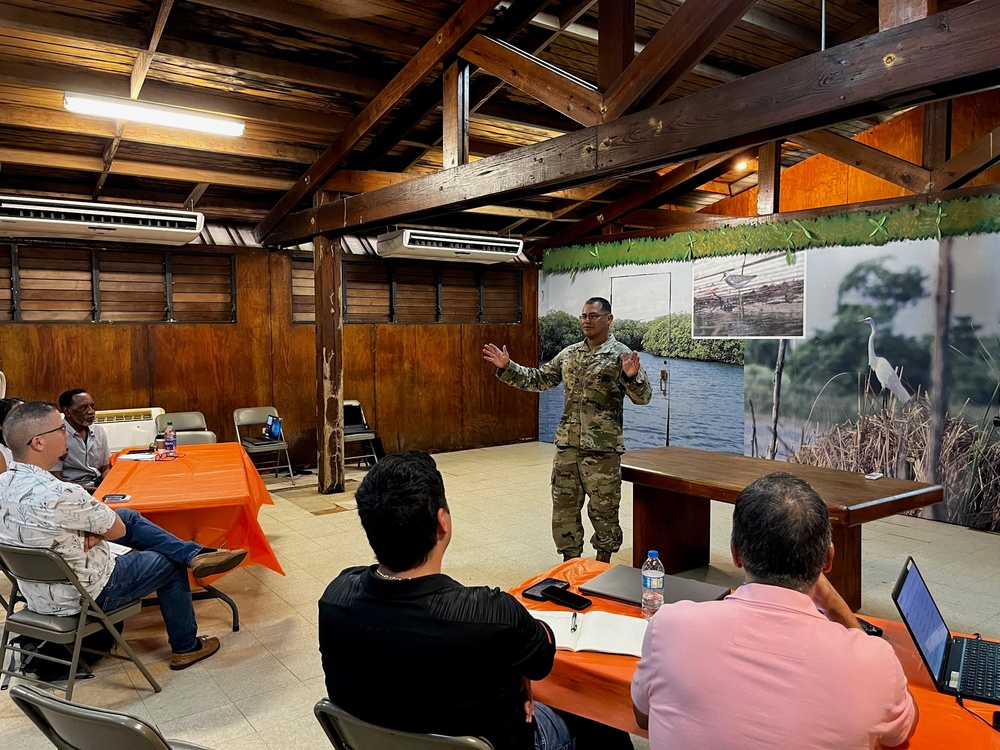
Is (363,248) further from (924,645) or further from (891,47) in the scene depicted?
(924,645)

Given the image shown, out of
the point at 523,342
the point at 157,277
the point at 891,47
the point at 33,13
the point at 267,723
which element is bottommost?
the point at 267,723

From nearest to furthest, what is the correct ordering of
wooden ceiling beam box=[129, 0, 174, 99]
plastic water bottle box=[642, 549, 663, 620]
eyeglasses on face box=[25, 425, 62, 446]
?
plastic water bottle box=[642, 549, 663, 620] < eyeglasses on face box=[25, 425, 62, 446] < wooden ceiling beam box=[129, 0, 174, 99]

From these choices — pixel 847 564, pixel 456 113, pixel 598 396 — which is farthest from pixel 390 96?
pixel 847 564

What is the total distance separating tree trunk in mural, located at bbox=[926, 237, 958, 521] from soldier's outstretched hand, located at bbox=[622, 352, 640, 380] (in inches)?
137

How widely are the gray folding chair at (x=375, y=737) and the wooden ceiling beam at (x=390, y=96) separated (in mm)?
4033

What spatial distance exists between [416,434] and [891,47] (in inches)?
283

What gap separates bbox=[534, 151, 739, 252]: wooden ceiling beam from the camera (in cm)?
766

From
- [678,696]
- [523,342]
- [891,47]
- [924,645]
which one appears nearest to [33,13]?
[891,47]

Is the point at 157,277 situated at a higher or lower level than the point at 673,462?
higher

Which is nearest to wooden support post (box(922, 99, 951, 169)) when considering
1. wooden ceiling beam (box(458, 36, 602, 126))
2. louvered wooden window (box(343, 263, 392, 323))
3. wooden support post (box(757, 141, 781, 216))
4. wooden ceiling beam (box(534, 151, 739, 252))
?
wooden support post (box(757, 141, 781, 216))

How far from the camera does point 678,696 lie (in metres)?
1.35

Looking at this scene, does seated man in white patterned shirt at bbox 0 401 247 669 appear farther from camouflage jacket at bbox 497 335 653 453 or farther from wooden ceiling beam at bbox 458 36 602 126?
wooden ceiling beam at bbox 458 36 602 126

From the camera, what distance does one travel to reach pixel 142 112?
478 centimetres

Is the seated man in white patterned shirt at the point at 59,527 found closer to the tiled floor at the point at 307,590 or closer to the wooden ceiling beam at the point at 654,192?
the tiled floor at the point at 307,590
